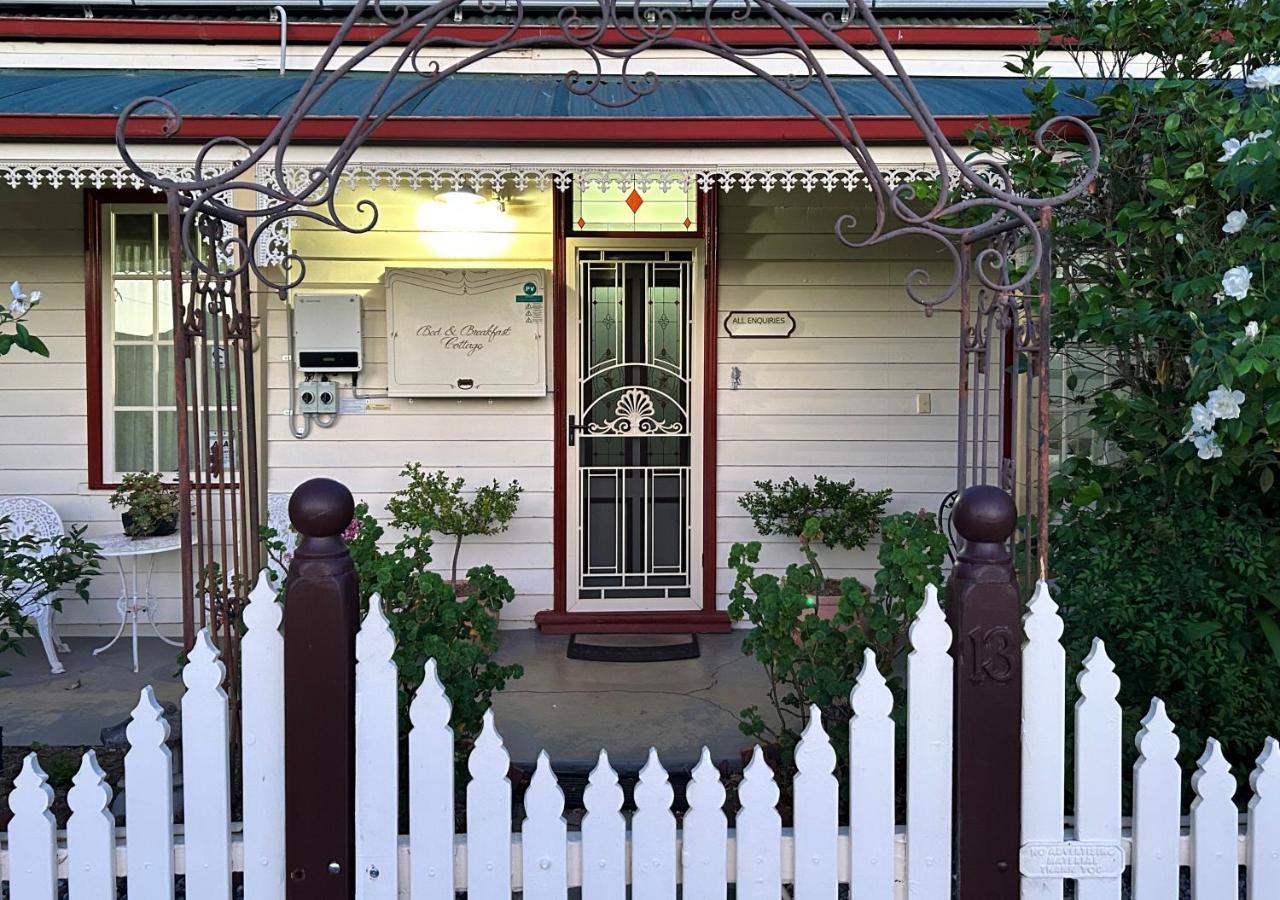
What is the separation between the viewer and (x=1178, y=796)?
2.00 meters

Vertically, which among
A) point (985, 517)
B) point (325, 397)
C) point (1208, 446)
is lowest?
point (985, 517)

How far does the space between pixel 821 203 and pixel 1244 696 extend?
364 cm

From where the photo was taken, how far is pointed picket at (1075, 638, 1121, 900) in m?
1.95

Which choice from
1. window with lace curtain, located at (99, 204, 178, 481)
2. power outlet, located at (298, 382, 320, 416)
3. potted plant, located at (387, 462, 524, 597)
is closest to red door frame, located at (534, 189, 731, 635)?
potted plant, located at (387, 462, 524, 597)

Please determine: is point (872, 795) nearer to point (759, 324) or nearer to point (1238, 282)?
point (1238, 282)

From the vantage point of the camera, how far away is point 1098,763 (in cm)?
195

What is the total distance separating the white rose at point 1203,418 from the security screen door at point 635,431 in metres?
3.31

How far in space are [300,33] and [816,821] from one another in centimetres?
550

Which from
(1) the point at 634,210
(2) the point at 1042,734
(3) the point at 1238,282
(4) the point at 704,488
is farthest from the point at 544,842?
(1) the point at 634,210

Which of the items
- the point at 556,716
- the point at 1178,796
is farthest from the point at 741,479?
the point at 1178,796

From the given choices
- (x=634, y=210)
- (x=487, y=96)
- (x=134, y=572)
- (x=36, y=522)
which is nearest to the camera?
(x=487, y=96)

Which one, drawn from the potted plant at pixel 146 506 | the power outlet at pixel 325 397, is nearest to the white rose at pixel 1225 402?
the power outlet at pixel 325 397

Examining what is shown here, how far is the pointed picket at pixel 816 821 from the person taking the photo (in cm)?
198

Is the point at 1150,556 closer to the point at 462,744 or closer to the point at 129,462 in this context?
the point at 462,744
